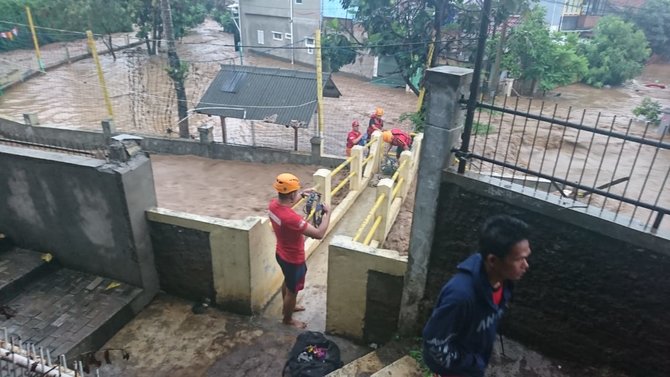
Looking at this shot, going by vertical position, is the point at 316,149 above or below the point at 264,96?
below

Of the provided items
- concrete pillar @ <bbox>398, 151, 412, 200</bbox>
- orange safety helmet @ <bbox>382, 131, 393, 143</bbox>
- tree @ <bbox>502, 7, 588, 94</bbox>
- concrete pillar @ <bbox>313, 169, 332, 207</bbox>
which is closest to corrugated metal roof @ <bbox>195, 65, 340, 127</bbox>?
orange safety helmet @ <bbox>382, 131, 393, 143</bbox>

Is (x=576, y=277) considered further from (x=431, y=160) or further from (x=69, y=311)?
(x=69, y=311)

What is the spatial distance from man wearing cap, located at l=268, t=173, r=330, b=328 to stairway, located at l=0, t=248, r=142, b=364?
180 centimetres

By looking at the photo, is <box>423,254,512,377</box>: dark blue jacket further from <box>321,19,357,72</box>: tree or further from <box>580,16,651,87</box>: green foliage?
<box>580,16,651,87</box>: green foliage

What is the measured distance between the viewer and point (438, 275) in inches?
160

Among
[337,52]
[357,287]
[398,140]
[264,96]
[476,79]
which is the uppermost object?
[476,79]

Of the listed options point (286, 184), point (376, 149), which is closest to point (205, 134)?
point (376, 149)

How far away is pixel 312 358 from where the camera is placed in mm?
4148

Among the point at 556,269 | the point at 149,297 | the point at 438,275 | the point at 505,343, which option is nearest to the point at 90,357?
the point at 149,297

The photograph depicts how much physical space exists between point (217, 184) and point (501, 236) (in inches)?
384

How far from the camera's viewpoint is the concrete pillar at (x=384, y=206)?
6441mm

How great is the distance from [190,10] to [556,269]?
1242 inches

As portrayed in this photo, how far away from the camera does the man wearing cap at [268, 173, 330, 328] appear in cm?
434

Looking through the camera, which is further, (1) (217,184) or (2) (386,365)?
(1) (217,184)
